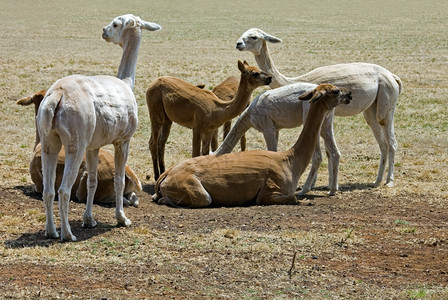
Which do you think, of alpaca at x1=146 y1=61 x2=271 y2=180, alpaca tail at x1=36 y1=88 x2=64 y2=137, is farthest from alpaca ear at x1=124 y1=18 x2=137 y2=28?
alpaca tail at x1=36 y1=88 x2=64 y2=137

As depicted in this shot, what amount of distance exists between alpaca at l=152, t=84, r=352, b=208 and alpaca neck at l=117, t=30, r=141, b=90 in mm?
1475

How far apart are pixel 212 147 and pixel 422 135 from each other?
5525mm

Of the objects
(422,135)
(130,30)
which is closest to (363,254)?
(130,30)

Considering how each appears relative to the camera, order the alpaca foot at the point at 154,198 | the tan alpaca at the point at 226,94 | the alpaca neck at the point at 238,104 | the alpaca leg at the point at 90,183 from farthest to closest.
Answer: the tan alpaca at the point at 226,94
the alpaca neck at the point at 238,104
the alpaca foot at the point at 154,198
the alpaca leg at the point at 90,183

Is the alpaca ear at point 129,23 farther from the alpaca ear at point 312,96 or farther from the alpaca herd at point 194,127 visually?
the alpaca ear at point 312,96

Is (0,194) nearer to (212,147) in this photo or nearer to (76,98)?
(76,98)

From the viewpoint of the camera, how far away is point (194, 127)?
12.2 metres

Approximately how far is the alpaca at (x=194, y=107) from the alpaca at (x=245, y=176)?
4.10ft

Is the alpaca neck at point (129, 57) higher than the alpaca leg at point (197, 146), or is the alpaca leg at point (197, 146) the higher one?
the alpaca neck at point (129, 57)

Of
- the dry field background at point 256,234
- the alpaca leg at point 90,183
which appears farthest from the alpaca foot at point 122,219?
the alpaca leg at point 90,183

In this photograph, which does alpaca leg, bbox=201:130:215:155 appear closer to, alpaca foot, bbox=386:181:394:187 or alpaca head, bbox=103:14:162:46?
alpaca head, bbox=103:14:162:46

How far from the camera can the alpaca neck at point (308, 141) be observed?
423 inches

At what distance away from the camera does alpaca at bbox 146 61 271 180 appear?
1184 centimetres

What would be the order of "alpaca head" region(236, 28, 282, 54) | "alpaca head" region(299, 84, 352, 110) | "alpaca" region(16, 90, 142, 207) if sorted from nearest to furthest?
"alpaca" region(16, 90, 142, 207) < "alpaca head" region(299, 84, 352, 110) < "alpaca head" region(236, 28, 282, 54)
